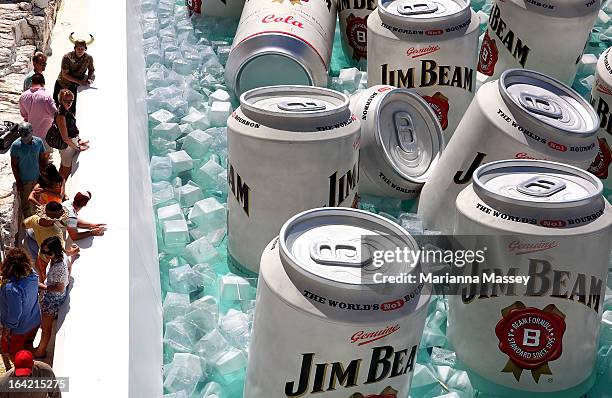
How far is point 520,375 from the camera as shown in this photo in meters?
4.27

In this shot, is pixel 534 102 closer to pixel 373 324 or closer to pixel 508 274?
pixel 508 274

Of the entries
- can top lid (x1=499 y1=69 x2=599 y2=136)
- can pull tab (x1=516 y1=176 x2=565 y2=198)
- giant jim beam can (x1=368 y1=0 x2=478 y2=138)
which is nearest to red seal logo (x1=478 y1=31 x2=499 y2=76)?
giant jim beam can (x1=368 y1=0 x2=478 y2=138)

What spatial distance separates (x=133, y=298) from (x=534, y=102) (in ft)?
7.79

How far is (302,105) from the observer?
495 centimetres

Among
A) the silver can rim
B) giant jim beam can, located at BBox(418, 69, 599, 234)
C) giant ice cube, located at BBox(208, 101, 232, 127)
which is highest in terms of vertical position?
the silver can rim

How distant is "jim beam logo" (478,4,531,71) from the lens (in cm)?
659

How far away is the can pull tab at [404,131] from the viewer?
5.85 metres

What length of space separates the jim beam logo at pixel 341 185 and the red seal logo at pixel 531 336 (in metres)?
1.17

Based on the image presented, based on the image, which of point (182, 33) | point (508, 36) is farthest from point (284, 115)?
point (182, 33)

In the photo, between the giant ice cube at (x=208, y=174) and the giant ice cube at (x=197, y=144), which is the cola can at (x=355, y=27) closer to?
the giant ice cube at (x=197, y=144)

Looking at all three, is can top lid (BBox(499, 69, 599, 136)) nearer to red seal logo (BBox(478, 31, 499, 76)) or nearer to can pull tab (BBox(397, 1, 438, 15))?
can pull tab (BBox(397, 1, 438, 15))

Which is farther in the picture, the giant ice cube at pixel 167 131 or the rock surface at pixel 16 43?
the giant ice cube at pixel 167 131

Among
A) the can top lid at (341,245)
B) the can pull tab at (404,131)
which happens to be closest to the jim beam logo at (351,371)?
the can top lid at (341,245)

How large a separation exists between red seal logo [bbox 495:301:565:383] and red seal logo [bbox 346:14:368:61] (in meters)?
3.88
